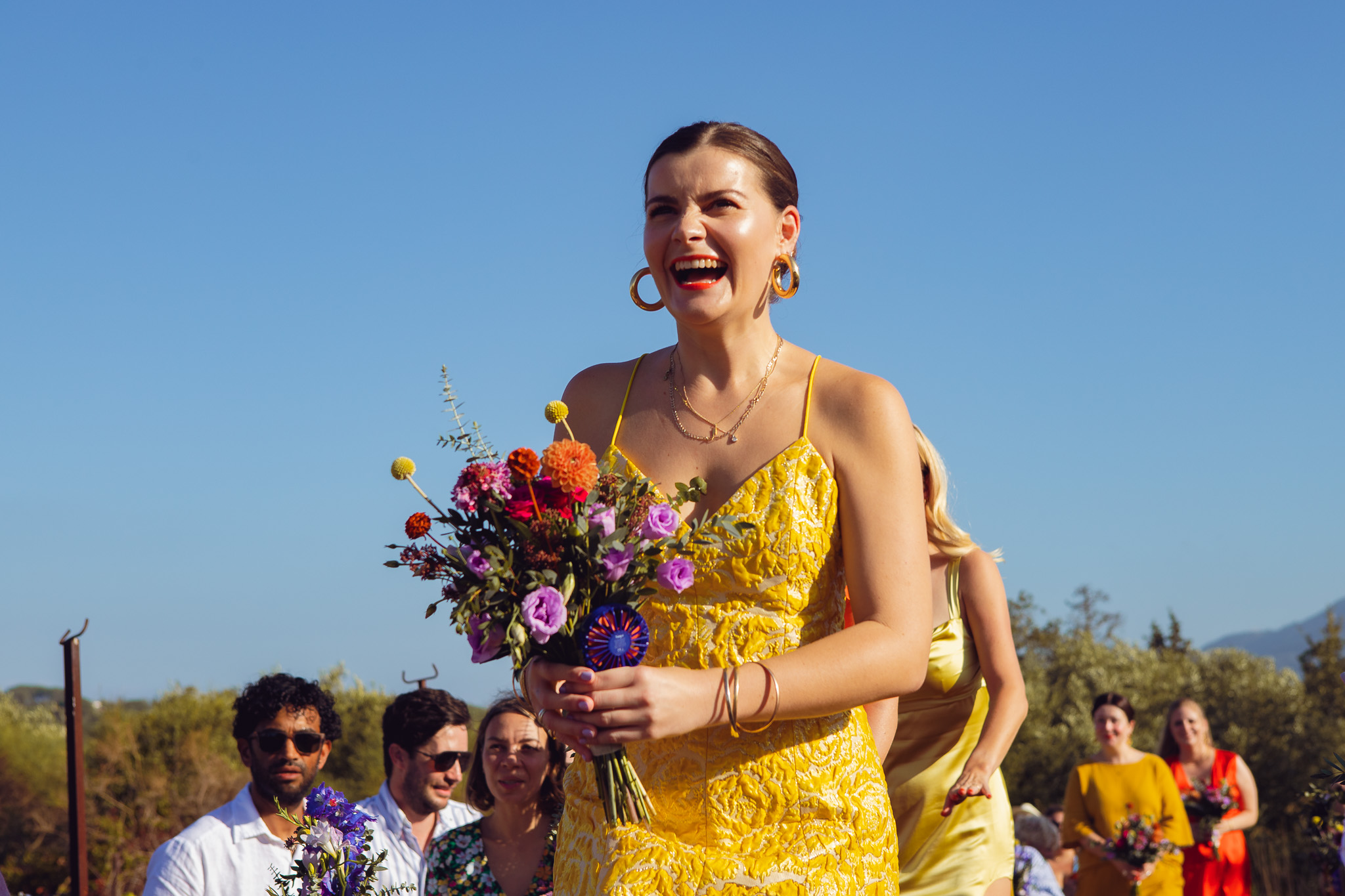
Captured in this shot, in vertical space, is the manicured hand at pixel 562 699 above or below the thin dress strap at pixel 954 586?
below

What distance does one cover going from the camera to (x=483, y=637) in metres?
2.48

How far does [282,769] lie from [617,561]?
4667 millimetres

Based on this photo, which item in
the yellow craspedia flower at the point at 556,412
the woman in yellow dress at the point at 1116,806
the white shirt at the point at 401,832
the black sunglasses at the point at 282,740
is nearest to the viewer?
the yellow craspedia flower at the point at 556,412

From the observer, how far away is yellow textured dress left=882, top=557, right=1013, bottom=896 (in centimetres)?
445

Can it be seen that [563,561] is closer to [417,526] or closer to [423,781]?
[417,526]

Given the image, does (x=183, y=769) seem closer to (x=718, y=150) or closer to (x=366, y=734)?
(x=366, y=734)

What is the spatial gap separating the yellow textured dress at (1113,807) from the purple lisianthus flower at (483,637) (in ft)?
25.6

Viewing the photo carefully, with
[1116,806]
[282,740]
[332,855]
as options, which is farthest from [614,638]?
[1116,806]

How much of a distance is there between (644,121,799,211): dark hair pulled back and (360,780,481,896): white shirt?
4597mm

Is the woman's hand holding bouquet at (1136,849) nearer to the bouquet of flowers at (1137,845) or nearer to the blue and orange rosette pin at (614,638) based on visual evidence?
the bouquet of flowers at (1137,845)

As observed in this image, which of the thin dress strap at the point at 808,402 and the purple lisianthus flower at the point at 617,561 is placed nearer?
the purple lisianthus flower at the point at 617,561

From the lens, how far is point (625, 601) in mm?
2459

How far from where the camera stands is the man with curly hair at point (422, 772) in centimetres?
707

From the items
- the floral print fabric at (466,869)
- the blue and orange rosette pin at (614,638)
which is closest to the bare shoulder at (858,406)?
the blue and orange rosette pin at (614,638)
